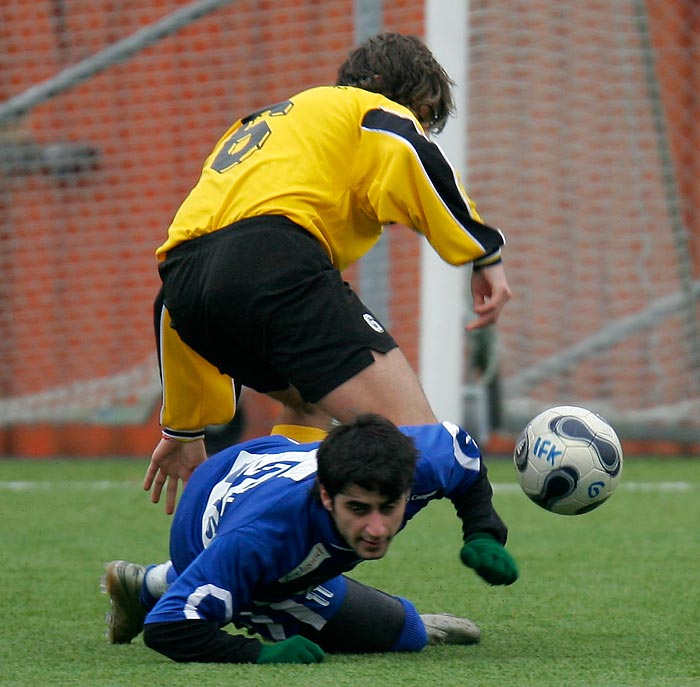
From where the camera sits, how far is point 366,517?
2637 mm

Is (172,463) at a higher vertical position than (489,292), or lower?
lower

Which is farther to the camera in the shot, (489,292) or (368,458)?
(489,292)

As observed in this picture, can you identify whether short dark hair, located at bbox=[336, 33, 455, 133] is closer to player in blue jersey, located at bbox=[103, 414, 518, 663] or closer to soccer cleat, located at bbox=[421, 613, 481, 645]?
player in blue jersey, located at bbox=[103, 414, 518, 663]

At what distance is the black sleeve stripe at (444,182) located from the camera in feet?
10.3

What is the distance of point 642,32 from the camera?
709 centimetres

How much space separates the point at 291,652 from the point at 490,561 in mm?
443

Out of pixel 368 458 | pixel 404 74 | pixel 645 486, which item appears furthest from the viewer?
pixel 645 486

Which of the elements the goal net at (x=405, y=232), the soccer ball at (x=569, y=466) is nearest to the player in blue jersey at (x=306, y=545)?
the soccer ball at (x=569, y=466)

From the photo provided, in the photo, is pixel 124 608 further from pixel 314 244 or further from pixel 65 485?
pixel 65 485

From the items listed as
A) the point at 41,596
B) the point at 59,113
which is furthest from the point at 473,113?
the point at 41,596

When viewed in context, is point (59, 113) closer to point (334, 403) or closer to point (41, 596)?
point (41, 596)

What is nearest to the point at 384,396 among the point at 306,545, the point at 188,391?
the point at 306,545

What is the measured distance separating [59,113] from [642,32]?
3.17 meters

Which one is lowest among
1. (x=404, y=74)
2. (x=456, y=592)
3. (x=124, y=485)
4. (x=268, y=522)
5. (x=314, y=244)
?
(x=124, y=485)
